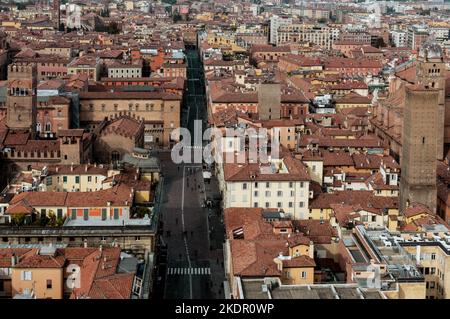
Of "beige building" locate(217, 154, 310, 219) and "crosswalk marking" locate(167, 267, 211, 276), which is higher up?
"beige building" locate(217, 154, 310, 219)

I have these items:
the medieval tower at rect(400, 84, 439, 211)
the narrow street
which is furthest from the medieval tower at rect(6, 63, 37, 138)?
the medieval tower at rect(400, 84, 439, 211)

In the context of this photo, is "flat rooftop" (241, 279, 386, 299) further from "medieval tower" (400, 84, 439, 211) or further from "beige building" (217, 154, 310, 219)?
"medieval tower" (400, 84, 439, 211)

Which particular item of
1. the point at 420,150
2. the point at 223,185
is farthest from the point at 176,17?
the point at 420,150

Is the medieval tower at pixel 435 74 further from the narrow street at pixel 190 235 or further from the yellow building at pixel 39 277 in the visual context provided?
the yellow building at pixel 39 277

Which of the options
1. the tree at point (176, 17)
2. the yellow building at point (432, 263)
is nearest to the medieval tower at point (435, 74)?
the yellow building at point (432, 263)

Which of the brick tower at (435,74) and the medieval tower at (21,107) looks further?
the brick tower at (435,74)
